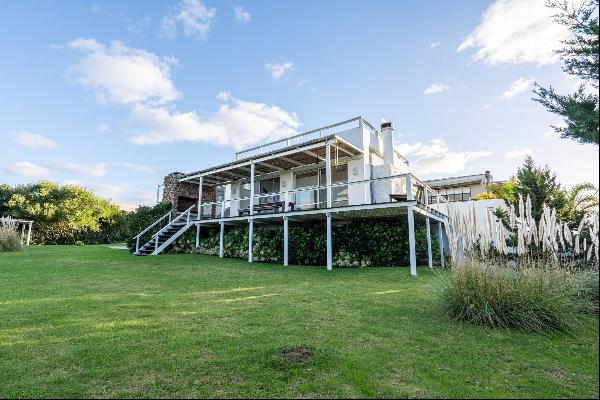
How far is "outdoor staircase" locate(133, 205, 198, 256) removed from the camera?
57.4 ft

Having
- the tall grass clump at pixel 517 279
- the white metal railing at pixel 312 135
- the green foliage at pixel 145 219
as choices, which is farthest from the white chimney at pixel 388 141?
the green foliage at pixel 145 219

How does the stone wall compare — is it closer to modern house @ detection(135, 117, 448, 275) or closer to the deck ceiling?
modern house @ detection(135, 117, 448, 275)

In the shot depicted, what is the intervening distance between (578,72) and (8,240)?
23.1m

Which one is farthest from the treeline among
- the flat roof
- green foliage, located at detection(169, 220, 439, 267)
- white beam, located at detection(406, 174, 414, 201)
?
the flat roof

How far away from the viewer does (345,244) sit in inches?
554

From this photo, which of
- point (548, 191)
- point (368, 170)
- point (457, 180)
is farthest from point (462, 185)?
point (368, 170)

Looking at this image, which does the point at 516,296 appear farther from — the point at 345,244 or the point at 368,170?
the point at 368,170

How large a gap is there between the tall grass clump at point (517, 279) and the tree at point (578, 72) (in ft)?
6.68

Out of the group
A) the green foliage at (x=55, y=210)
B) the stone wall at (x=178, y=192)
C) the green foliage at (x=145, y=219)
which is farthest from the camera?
the green foliage at (x=55, y=210)

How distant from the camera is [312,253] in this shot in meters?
14.5

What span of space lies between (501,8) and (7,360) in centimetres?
803

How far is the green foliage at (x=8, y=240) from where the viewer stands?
17.2 meters

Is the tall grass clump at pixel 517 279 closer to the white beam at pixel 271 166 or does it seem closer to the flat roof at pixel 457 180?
the white beam at pixel 271 166

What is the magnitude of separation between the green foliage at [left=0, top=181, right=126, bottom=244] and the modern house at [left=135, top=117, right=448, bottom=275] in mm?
12654
